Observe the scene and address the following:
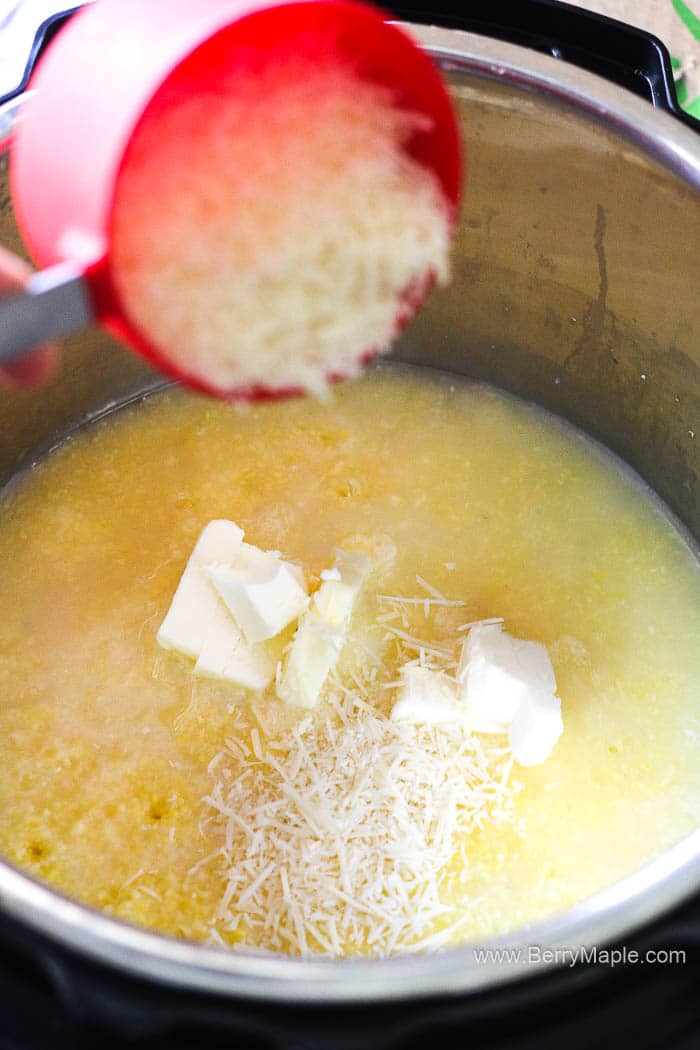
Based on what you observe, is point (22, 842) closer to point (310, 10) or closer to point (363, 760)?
point (363, 760)

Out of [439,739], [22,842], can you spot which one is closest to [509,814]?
[439,739]

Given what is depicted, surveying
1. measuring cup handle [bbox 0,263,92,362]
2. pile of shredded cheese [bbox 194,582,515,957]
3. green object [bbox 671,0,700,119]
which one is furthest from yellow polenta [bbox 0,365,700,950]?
measuring cup handle [bbox 0,263,92,362]

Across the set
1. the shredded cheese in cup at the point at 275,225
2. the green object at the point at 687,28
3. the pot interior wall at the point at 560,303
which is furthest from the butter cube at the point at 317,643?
the green object at the point at 687,28

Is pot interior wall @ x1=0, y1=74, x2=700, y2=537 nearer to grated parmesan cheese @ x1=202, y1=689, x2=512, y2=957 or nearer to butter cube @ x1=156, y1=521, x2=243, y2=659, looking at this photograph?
butter cube @ x1=156, y1=521, x2=243, y2=659

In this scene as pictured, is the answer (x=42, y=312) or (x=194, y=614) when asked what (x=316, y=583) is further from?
(x=42, y=312)

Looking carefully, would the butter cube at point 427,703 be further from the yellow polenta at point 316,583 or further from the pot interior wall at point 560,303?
the pot interior wall at point 560,303
